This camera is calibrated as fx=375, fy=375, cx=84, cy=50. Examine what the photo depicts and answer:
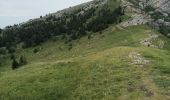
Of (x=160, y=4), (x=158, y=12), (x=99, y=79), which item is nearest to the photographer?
(x=99, y=79)

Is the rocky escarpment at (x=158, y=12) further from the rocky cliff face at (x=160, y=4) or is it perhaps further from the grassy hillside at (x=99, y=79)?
the grassy hillside at (x=99, y=79)

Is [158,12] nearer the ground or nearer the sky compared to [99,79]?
nearer the sky

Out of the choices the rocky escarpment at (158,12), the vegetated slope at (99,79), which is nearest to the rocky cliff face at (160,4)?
the rocky escarpment at (158,12)

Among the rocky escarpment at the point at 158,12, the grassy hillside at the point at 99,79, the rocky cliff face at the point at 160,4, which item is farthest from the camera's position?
the rocky cliff face at the point at 160,4

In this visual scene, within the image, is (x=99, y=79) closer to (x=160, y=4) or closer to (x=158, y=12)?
(x=158, y=12)

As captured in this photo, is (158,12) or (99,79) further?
(158,12)

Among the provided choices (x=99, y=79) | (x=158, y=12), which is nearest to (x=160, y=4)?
(x=158, y=12)

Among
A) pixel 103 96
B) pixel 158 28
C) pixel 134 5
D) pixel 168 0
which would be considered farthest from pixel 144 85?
pixel 168 0

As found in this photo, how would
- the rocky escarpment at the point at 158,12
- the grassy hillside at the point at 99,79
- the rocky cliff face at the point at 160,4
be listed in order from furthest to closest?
the rocky cliff face at the point at 160,4 → the rocky escarpment at the point at 158,12 → the grassy hillside at the point at 99,79

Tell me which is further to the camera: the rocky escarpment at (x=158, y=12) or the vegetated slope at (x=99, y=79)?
the rocky escarpment at (x=158, y=12)

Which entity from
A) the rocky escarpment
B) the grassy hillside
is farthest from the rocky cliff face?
the grassy hillside

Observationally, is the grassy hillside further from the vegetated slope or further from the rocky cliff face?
the rocky cliff face

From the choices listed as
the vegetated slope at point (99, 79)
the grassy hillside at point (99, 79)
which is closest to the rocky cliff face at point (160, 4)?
the grassy hillside at point (99, 79)

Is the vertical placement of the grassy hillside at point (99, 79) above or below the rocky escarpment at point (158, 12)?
below
